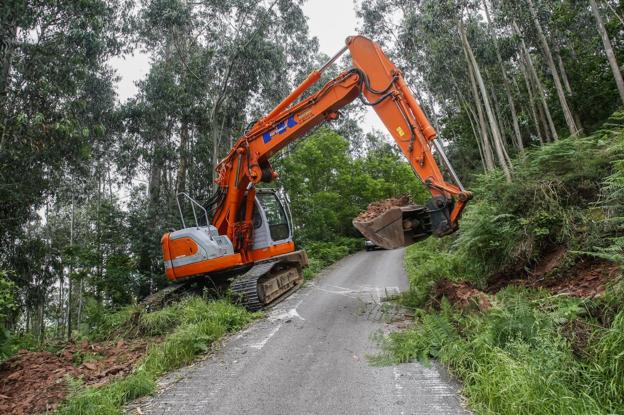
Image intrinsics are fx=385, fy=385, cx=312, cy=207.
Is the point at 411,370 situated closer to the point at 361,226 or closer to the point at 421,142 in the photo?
the point at 361,226

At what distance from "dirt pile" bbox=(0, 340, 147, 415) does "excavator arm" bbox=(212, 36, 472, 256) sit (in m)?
3.34

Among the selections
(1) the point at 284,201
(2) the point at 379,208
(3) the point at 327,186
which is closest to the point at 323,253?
(3) the point at 327,186

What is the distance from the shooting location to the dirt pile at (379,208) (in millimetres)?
6249

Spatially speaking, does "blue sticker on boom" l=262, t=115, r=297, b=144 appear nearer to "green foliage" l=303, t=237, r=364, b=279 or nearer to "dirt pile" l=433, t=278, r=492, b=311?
"dirt pile" l=433, t=278, r=492, b=311

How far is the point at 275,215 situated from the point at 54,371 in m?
5.41

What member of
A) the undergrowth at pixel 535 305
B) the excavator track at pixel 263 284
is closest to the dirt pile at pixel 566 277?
the undergrowth at pixel 535 305

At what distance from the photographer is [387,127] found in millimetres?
6266

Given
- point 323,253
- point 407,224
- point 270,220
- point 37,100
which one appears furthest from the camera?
point 323,253

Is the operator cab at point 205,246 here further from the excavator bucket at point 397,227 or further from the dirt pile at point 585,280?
the dirt pile at point 585,280

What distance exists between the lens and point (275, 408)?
3350mm

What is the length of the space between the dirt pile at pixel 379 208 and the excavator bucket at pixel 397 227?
18 cm

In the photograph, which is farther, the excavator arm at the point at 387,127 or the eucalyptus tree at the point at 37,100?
the eucalyptus tree at the point at 37,100

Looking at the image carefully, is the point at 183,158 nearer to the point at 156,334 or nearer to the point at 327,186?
the point at 327,186

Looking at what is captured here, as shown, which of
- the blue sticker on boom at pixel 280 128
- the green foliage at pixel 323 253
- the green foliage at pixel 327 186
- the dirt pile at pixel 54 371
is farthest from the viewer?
the green foliage at pixel 327 186
